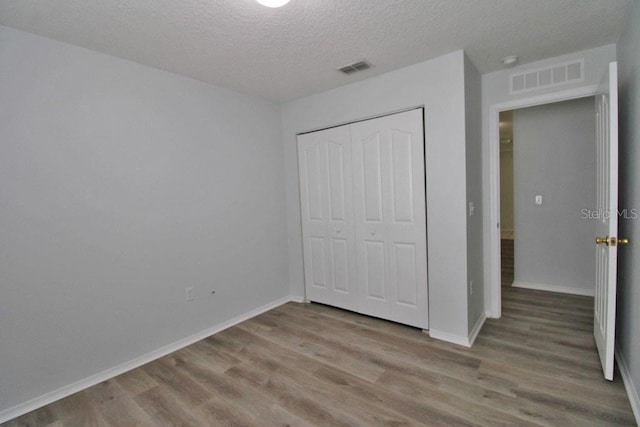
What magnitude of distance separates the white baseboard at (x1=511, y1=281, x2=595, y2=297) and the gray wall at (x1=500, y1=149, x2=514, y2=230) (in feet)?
12.7

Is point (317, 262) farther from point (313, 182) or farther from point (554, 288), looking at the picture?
point (554, 288)

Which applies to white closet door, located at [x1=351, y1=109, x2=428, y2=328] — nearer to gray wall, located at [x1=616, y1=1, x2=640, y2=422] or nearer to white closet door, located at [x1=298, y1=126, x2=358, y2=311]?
white closet door, located at [x1=298, y1=126, x2=358, y2=311]

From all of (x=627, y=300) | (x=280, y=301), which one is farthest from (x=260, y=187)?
(x=627, y=300)

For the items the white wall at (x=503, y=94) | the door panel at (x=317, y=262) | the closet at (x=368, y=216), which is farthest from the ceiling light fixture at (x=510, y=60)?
the door panel at (x=317, y=262)

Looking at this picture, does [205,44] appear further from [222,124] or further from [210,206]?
[210,206]

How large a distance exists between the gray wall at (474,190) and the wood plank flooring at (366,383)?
1.05 feet

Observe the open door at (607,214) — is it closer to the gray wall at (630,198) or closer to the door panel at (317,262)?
the gray wall at (630,198)

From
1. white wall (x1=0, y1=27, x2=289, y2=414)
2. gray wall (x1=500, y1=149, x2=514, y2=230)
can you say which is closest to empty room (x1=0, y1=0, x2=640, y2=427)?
white wall (x1=0, y1=27, x2=289, y2=414)

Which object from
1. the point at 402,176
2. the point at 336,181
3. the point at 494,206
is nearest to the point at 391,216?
the point at 402,176

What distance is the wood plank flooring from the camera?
179 cm

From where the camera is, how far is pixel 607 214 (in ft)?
6.38

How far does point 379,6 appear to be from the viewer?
180cm

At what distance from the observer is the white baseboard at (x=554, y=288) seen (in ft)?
Result: 11.8

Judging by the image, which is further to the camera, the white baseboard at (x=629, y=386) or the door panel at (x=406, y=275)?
the door panel at (x=406, y=275)
